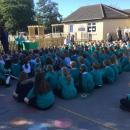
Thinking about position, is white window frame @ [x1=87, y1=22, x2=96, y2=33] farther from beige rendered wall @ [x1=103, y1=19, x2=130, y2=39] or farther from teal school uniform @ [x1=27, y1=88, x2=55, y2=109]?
teal school uniform @ [x1=27, y1=88, x2=55, y2=109]

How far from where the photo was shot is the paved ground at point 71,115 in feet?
27.4

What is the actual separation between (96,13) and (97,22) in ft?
6.58

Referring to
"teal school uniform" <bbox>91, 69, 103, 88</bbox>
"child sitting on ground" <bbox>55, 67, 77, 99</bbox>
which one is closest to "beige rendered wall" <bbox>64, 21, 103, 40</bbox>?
"teal school uniform" <bbox>91, 69, 103, 88</bbox>

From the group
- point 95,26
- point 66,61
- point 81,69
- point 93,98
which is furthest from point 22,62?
point 95,26

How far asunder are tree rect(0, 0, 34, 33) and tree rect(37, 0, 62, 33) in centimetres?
515

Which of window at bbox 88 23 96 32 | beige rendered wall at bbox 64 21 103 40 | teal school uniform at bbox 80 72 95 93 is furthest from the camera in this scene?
window at bbox 88 23 96 32

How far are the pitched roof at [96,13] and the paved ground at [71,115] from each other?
30853 mm

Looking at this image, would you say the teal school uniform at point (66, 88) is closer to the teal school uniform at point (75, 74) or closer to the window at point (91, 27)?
the teal school uniform at point (75, 74)

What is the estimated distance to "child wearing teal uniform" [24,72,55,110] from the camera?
9398mm

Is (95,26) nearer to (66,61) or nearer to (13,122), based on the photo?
(66,61)

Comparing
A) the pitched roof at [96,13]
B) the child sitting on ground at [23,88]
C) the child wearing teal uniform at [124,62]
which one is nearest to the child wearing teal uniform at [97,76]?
the child sitting on ground at [23,88]

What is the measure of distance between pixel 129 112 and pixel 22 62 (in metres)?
6.26

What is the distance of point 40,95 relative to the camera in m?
9.47

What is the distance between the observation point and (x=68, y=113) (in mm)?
9328
